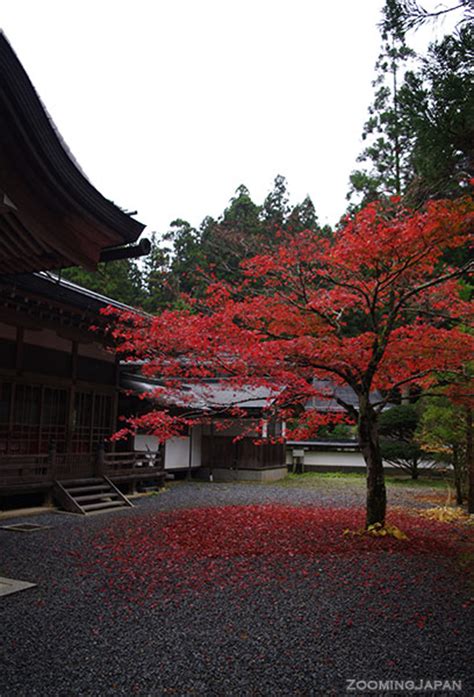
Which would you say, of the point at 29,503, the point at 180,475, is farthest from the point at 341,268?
the point at 180,475

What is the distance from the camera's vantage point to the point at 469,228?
7.15 m

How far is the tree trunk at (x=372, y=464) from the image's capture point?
8430 millimetres

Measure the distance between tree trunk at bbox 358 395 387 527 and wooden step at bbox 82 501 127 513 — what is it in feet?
18.7

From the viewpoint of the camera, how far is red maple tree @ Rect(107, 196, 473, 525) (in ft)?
24.6

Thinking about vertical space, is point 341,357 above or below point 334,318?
below

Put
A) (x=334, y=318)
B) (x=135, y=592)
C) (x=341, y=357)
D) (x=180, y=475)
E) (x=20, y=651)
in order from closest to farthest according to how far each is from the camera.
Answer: (x=20, y=651), (x=135, y=592), (x=341, y=357), (x=334, y=318), (x=180, y=475)

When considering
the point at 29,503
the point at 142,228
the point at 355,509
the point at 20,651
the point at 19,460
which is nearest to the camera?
the point at 142,228

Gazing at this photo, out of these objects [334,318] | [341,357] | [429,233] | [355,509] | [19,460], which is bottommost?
[355,509]

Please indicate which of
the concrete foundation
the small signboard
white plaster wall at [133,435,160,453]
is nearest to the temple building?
white plaster wall at [133,435,160,453]

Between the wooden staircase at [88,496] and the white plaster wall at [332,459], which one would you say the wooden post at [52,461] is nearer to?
the wooden staircase at [88,496]

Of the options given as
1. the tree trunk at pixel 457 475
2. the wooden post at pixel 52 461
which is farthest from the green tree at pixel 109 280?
the tree trunk at pixel 457 475

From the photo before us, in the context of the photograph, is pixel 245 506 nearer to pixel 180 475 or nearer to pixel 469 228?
pixel 180 475

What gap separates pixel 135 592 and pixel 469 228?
6.18 meters

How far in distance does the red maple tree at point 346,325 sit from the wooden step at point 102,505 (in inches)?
94.6
